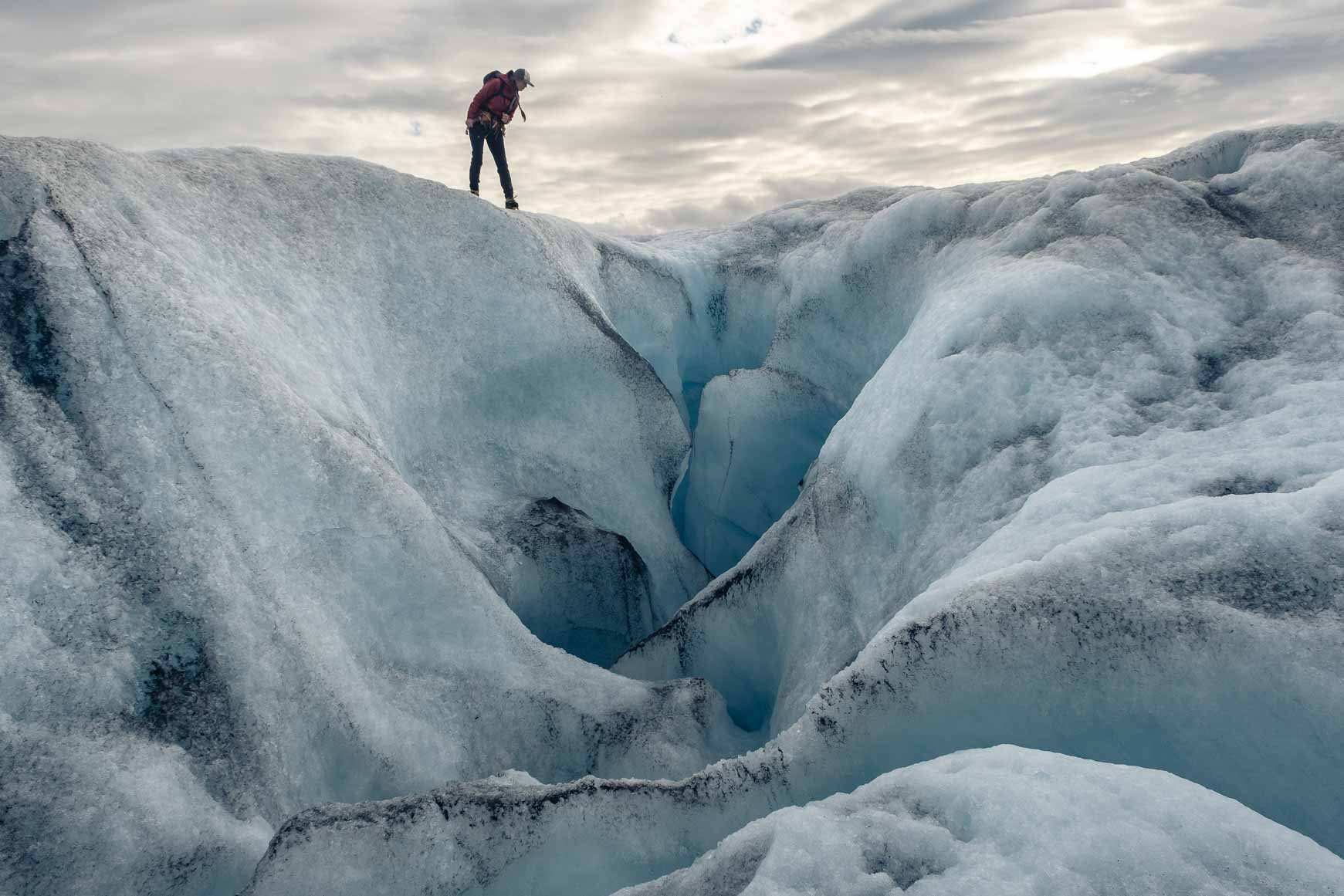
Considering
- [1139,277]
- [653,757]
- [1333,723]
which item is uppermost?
[1139,277]

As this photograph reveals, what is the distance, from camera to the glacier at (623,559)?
2312 mm

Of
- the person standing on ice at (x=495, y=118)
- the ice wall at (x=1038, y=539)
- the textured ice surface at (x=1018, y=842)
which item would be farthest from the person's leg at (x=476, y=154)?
the textured ice surface at (x=1018, y=842)

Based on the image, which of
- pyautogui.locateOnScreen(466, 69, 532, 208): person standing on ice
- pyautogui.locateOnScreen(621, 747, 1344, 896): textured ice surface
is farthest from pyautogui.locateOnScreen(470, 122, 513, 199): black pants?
pyautogui.locateOnScreen(621, 747, 1344, 896): textured ice surface

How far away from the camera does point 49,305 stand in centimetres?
331

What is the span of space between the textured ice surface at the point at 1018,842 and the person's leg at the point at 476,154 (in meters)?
7.51

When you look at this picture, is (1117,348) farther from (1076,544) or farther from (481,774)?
(481,774)

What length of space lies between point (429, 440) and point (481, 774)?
2.24 meters

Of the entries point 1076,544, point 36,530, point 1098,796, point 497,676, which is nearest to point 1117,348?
point 1076,544

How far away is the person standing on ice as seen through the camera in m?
8.52

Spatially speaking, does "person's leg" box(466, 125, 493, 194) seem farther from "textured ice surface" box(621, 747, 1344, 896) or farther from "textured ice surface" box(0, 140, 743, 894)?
"textured ice surface" box(621, 747, 1344, 896)

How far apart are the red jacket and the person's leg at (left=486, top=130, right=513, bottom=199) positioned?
0.20m

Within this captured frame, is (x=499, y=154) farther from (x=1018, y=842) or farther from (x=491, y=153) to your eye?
(x=1018, y=842)

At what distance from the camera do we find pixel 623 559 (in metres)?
5.51

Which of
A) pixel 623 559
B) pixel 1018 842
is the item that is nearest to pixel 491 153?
pixel 623 559
